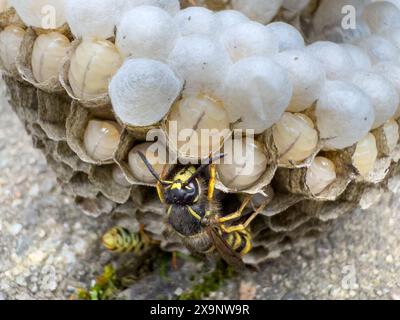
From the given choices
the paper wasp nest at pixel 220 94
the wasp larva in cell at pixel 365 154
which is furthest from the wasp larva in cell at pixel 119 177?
the wasp larva in cell at pixel 365 154

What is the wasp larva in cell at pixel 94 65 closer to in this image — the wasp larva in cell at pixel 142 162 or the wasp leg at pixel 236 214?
the wasp larva in cell at pixel 142 162

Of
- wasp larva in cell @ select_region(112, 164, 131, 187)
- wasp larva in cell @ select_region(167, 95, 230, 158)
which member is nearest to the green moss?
wasp larva in cell @ select_region(112, 164, 131, 187)

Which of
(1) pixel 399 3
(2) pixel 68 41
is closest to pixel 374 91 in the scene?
(1) pixel 399 3

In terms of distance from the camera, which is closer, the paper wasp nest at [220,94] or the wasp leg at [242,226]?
the paper wasp nest at [220,94]

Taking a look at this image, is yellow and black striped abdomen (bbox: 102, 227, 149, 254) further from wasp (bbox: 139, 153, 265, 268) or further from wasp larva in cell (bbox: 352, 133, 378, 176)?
wasp larva in cell (bbox: 352, 133, 378, 176)

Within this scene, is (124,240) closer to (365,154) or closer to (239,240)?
(239,240)
